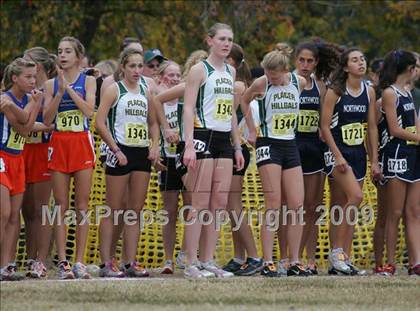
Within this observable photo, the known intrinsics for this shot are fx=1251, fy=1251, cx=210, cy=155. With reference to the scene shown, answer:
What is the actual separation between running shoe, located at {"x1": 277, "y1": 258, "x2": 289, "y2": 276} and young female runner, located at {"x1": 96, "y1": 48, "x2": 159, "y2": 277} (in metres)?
1.41

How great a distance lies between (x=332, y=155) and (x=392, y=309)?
340 centimetres

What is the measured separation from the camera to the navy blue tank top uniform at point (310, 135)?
539 inches

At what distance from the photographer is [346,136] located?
44.2 feet

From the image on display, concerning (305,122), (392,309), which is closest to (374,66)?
(305,122)

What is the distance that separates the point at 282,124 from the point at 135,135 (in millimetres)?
1540

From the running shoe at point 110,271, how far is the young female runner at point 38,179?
0.60m

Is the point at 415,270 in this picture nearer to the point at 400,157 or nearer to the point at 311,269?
the point at 311,269

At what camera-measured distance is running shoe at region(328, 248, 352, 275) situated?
13.4 m

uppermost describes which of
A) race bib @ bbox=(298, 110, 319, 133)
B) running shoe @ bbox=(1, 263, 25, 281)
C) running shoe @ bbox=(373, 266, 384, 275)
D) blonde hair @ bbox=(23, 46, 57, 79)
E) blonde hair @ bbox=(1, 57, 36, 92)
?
blonde hair @ bbox=(23, 46, 57, 79)

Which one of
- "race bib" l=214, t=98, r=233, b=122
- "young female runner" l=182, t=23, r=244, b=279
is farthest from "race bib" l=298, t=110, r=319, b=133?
"race bib" l=214, t=98, r=233, b=122

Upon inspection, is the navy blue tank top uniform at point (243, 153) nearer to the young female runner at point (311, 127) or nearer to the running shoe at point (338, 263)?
the young female runner at point (311, 127)

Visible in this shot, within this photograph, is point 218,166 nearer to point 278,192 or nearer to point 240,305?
point 278,192

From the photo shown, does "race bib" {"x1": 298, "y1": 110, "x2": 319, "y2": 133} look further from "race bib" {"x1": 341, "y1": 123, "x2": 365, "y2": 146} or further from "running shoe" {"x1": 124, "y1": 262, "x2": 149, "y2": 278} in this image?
"running shoe" {"x1": 124, "y1": 262, "x2": 149, "y2": 278}

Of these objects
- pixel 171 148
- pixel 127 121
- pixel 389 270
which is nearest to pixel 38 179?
pixel 127 121
